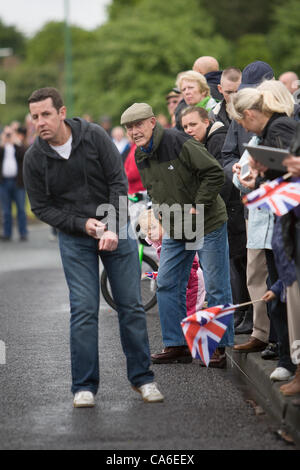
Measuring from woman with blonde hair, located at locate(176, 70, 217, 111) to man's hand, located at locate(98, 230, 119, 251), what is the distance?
3408 mm

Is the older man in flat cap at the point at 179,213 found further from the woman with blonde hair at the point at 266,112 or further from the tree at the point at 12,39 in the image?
the tree at the point at 12,39

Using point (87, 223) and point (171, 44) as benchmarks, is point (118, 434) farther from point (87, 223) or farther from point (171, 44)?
point (171, 44)

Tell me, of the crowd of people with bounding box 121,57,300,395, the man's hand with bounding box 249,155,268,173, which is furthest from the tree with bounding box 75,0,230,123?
the man's hand with bounding box 249,155,268,173

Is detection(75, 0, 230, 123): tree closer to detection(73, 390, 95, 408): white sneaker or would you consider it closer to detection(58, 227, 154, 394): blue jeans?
detection(58, 227, 154, 394): blue jeans

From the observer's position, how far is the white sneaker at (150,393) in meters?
6.15

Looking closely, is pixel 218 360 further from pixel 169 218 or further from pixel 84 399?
pixel 84 399

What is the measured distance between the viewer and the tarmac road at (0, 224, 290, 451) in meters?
5.27

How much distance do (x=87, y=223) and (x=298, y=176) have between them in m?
1.40

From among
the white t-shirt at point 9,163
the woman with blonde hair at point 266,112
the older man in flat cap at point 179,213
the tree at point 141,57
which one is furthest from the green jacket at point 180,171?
the tree at point 141,57

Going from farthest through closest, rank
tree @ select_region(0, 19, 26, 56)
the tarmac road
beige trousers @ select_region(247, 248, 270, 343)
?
tree @ select_region(0, 19, 26, 56) → beige trousers @ select_region(247, 248, 270, 343) → the tarmac road

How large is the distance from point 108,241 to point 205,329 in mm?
954

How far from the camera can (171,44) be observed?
56656 millimetres
